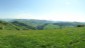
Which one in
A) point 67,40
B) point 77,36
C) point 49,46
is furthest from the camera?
point 77,36

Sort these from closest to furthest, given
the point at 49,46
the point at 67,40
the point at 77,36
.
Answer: the point at 49,46 → the point at 67,40 → the point at 77,36

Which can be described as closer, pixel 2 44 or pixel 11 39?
pixel 2 44

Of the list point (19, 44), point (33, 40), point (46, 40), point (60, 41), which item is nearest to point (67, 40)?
point (60, 41)

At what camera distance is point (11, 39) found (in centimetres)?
4047

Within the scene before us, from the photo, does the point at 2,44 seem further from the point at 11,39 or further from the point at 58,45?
the point at 58,45

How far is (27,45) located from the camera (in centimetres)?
3700

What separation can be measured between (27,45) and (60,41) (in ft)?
22.3

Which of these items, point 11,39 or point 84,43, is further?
point 11,39

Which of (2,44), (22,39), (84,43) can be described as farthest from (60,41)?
(2,44)

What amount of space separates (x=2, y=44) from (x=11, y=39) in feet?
10.3

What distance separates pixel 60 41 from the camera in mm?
39281

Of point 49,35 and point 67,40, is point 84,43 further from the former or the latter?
point 49,35

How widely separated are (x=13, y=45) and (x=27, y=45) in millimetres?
2635

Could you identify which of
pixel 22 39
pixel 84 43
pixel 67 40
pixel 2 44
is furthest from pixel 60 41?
pixel 2 44
